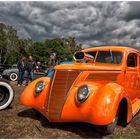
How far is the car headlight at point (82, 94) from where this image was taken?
4.44m

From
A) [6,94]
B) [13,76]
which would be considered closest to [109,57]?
[6,94]

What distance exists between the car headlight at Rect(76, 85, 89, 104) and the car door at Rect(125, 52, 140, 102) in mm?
1705

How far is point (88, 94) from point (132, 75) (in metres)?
2.19

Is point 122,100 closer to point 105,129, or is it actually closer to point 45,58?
point 105,129

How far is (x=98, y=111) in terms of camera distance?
416cm

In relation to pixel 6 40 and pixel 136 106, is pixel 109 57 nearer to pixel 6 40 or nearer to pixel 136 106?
pixel 136 106

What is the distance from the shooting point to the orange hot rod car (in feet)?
14.1

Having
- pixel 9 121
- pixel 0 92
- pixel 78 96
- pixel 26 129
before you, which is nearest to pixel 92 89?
pixel 78 96

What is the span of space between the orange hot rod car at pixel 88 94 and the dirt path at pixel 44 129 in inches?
9.1

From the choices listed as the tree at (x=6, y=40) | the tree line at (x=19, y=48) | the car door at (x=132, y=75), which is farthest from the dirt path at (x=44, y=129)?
the tree at (x=6, y=40)

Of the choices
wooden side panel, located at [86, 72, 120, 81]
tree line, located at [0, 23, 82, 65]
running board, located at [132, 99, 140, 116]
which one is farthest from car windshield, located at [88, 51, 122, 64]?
tree line, located at [0, 23, 82, 65]

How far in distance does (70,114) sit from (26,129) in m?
0.93

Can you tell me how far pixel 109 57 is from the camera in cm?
608

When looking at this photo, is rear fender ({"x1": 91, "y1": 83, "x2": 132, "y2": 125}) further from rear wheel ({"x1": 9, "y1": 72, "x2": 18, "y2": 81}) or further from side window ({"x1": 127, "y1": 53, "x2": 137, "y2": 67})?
rear wheel ({"x1": 9, "y1": 72, "x2": 18, "y2": 81})
